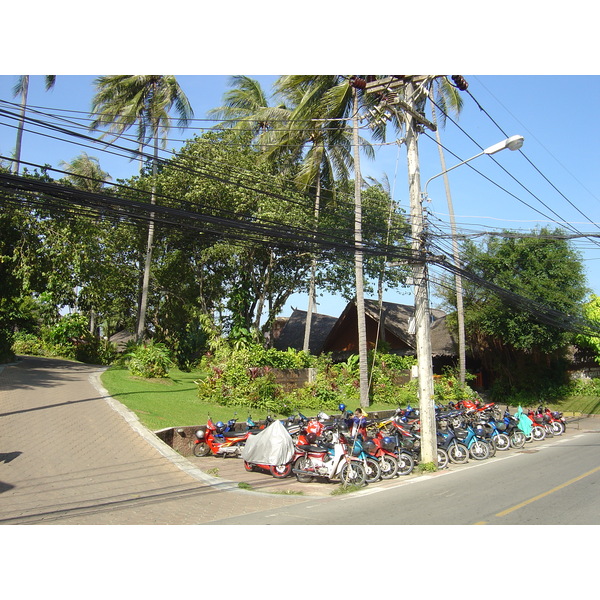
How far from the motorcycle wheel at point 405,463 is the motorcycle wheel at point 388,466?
0.73 ft

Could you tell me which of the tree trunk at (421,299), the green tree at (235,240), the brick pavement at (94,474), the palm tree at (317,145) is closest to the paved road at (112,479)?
the brick pavement at (94,474)

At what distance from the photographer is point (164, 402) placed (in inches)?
623

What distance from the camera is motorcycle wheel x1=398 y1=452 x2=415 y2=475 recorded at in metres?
11.7

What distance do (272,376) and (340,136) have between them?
11416 millimetres

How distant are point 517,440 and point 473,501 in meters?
8.53

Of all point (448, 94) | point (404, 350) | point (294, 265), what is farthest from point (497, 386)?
point (448, 94)

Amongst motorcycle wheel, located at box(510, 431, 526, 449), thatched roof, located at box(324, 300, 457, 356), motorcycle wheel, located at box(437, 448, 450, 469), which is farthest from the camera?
thatched roof, located at box(324, 300, 457, 356)

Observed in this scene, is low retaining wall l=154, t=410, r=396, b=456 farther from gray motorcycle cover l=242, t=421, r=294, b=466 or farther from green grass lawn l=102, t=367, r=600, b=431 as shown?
gray motorcycle cover l=242, t=421, r=294, b=466

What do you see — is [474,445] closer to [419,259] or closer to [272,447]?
[419,259]

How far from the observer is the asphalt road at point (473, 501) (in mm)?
7707

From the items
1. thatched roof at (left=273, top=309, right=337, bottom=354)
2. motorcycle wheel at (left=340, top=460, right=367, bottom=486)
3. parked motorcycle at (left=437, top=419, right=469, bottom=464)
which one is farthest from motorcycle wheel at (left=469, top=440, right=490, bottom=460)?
thatched roof at (left=273, top=309, right=337, bottom=354)

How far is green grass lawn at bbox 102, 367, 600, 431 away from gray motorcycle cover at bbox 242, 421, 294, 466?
2.69 m

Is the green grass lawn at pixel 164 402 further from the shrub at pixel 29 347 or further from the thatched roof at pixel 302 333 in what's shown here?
the thatched roof at pixel 302 333

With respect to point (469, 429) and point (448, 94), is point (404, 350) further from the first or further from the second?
point (469, 429)
